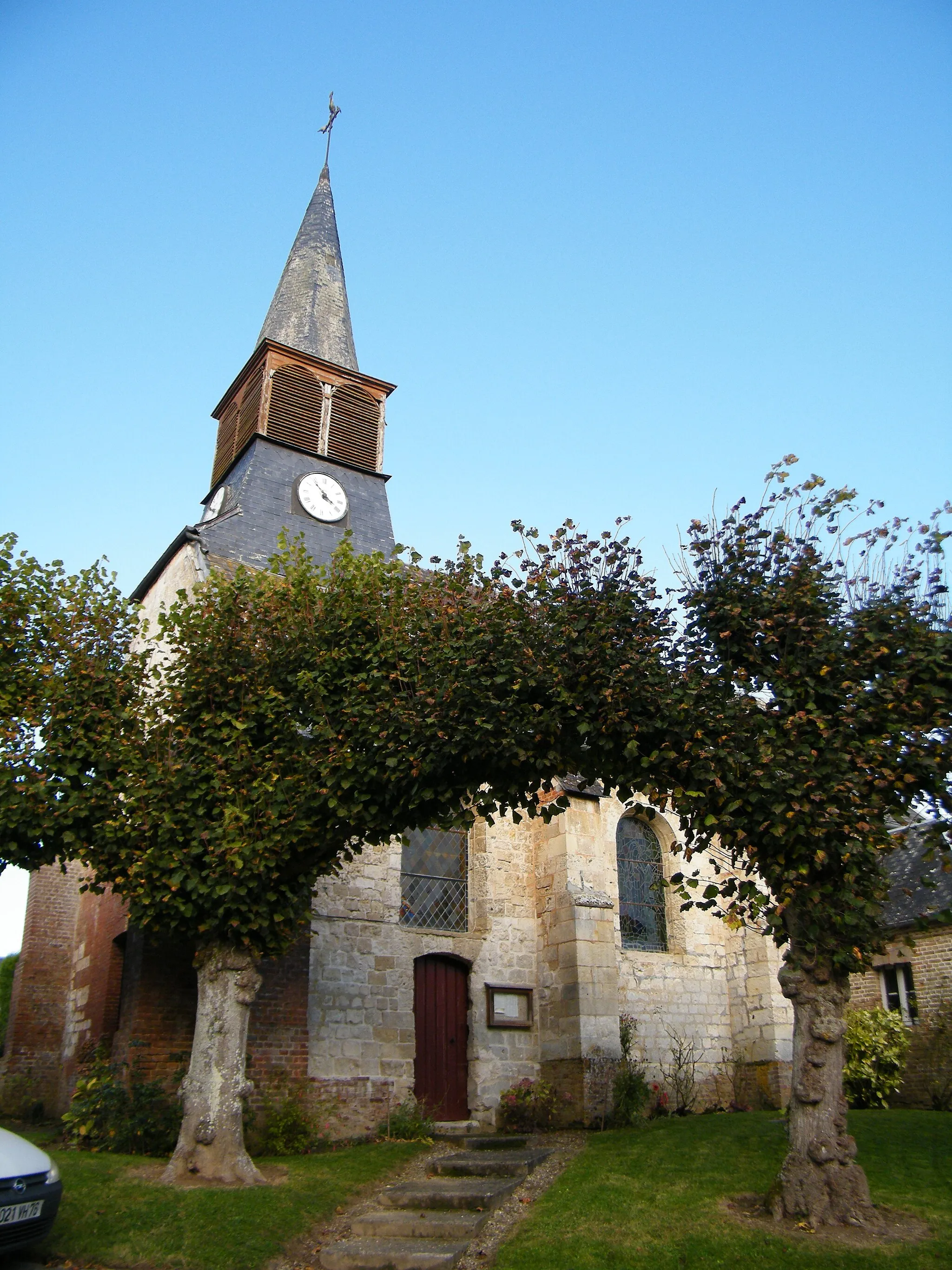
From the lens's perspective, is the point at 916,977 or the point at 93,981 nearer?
the point at 93,981

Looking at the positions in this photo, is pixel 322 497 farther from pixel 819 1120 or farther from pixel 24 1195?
pixel 819 1120

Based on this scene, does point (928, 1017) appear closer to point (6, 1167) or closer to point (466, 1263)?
point (466, 1263)

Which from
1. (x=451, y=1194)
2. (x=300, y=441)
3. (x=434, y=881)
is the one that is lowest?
(x=451, y=1194)

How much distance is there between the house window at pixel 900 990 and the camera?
1659 cm

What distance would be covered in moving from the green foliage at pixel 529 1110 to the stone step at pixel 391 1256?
5.35 meters

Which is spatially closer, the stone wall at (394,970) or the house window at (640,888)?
the stone wall at (394,970)

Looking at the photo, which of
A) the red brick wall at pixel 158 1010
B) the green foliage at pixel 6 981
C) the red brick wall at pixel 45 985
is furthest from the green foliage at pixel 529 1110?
the green foliage at pixel 6 981

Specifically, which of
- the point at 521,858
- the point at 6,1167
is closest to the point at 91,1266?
the point at 6,1167

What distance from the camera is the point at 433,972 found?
13.6 meters

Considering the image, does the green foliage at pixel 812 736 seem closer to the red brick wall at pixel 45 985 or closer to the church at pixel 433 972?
the church at pixel 433 972

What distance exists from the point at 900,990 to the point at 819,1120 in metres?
11.2

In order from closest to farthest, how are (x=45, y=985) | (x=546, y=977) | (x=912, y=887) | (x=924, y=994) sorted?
(x=546, y=977), (x=45, y=985), (x=924, y=994), (x=912, y=887)

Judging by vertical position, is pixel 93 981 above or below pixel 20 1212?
above

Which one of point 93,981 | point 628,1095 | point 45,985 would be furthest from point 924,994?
point 45,985
